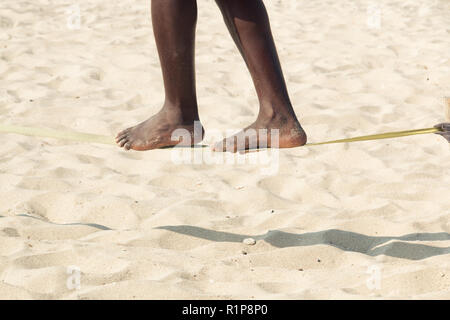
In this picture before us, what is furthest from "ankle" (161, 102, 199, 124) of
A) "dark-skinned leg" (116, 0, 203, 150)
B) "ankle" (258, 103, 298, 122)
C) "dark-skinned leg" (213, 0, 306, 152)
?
"ankle" (258, 103, 298, 122)

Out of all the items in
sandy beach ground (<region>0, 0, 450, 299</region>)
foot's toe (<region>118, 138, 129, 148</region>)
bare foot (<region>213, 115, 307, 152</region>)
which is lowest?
sandy beach ground (<region>0, 0, 450, 299</region>)

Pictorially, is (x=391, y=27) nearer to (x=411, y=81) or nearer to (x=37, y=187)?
(x=411, y=81)

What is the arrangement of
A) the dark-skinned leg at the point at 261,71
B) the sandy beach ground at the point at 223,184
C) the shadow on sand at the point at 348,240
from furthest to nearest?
the shadow on sand at the point at 348,240 < the dark-skinned leg at the point at 261,71 < the sandy beach ground at the point at 223,184

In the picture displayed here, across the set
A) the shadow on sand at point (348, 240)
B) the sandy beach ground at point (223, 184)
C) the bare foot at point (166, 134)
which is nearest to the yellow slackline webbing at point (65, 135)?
the bare foot at point (166, 134)

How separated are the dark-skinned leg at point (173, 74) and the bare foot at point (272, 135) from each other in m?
0.16

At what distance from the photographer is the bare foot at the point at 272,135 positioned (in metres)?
2.28

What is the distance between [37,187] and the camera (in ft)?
9.62

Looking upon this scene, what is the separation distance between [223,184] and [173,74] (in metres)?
0.86

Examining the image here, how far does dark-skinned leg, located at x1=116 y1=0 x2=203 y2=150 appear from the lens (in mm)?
2236

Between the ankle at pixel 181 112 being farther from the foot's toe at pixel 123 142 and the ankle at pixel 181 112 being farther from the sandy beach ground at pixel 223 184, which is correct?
the sandy beach ground at pixel 223 184

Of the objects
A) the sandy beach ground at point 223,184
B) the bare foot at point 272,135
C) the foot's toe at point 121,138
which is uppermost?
the bare foot at point 272,135

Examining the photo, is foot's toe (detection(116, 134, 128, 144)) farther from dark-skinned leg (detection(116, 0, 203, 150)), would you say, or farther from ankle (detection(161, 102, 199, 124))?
ankle (detection(161, 102, 199, 124))

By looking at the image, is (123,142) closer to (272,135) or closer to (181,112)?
(181,112)

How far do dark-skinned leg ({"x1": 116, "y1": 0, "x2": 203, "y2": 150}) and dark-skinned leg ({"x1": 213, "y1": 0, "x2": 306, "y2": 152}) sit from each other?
136 millimetres
